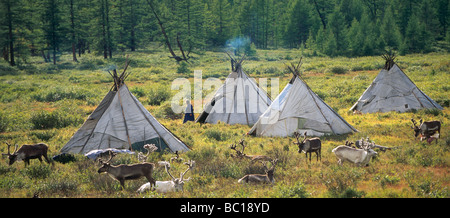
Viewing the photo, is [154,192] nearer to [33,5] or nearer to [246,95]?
[246,95]

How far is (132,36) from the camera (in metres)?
67.9

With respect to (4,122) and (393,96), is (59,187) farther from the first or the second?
(393,96)

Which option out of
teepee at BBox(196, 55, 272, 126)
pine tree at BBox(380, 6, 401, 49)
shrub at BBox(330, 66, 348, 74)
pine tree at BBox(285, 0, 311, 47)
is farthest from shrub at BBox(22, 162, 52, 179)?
pine tree at BBox(285, 0, 311, 47)

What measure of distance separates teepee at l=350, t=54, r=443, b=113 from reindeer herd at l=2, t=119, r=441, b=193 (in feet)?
17.3

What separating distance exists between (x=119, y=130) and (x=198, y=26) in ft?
183

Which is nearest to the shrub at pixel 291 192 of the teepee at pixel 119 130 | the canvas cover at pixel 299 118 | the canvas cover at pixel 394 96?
the teepee at pixel 119 130

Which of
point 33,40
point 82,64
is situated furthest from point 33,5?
point 82,64

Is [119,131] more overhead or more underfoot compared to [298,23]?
more underfoot

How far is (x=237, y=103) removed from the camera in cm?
1780

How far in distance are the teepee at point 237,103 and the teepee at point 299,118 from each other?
264 cm

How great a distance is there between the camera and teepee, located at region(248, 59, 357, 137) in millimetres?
14617

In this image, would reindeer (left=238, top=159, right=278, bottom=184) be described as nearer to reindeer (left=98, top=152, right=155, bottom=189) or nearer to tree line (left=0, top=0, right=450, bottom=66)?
reindeer (left=98, top=152, right=155, bottom=189)

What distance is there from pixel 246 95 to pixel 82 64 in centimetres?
4089

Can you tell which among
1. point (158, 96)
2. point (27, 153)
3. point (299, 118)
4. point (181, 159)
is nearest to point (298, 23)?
point (158, 96)
